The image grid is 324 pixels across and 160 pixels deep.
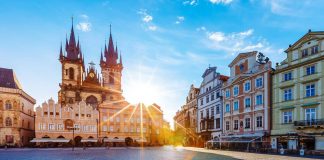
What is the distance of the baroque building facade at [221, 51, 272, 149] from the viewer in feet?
118

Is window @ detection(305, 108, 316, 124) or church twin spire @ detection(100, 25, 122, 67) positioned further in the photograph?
church twin spire @ detection(100, 25, 122, 67)

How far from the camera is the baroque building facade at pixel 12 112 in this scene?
2144 inches

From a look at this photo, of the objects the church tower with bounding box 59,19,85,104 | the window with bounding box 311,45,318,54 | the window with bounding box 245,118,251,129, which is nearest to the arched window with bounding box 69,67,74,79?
the church tower with bounding box 59,19,85,104

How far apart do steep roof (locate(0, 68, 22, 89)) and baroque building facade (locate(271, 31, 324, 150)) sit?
5351 cm

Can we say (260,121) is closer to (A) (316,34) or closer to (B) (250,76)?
(B) (250,76)

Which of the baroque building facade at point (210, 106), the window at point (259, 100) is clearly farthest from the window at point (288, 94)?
the baroque building facade at point (210, 106)

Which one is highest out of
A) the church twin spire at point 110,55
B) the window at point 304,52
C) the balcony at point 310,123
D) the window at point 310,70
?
the church twin spire at point 110,55

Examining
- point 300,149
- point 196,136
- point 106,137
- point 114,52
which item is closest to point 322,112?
point 300,149

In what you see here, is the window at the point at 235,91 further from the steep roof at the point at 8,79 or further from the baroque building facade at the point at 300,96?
the steep roof at the point at 8,79

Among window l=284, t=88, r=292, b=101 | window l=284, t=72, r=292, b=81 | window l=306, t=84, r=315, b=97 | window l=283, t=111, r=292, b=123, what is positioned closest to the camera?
window l=306, t=84, r=315, b=97

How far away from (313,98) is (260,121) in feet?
28.6

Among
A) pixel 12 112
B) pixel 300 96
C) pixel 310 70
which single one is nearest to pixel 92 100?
pixel 12 112

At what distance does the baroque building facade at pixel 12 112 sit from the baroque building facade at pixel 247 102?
42629mm

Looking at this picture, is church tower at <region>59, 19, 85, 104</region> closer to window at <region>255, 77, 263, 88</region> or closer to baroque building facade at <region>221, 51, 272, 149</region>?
baroque building facade at <region>221, 51, 272, 149</region>
